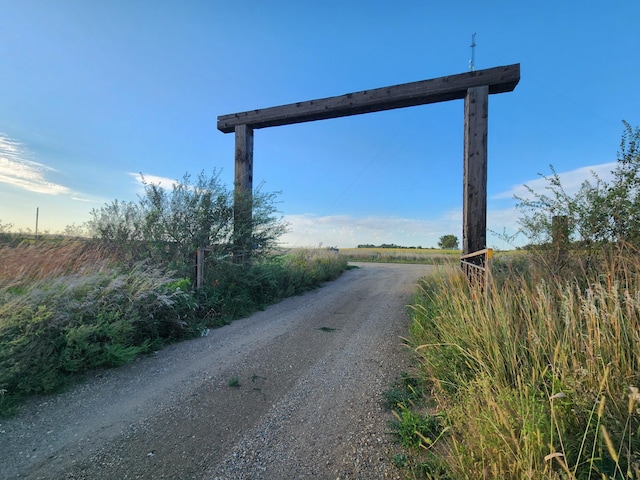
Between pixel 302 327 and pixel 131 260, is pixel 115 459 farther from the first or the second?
pixel 131 260

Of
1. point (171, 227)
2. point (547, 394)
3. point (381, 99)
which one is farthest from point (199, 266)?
point (547, 394)

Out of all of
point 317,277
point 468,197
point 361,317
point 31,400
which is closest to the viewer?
point 31,400

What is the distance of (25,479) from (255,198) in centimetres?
644

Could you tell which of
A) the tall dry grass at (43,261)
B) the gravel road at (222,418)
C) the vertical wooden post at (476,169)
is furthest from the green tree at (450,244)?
the tall dry grass at (43,261)

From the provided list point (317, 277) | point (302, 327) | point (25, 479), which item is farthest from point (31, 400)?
point (317, 277)

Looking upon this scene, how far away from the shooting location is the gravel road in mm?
2102

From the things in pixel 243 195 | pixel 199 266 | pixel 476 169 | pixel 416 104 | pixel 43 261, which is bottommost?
pixel 199 266

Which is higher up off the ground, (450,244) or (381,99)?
(381,99)

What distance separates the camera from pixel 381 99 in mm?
6664

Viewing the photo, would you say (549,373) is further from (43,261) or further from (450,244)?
(450,244)

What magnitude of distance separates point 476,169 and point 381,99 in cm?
258

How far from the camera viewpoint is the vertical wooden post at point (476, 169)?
578 cm

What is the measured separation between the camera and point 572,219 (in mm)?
4355

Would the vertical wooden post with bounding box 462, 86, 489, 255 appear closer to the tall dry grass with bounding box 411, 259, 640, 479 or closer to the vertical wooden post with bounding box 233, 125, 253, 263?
the tall dry grass with bounding box 411, 259, 640, 479
